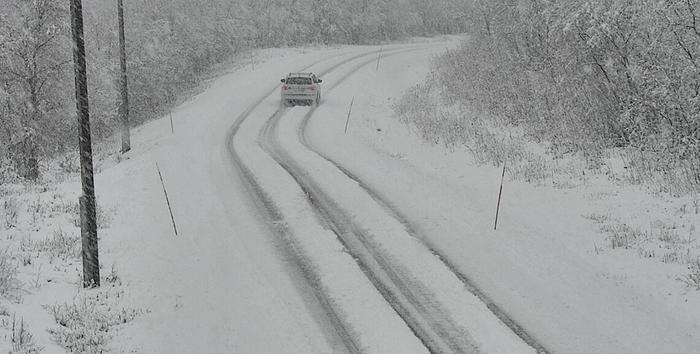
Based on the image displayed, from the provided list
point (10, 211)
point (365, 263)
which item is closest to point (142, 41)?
point (10, 211)

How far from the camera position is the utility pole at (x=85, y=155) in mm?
9281

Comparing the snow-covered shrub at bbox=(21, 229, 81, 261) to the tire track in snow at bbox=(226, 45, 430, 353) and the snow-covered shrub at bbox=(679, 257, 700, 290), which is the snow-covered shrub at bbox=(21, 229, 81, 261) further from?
the snow-covered shrub at bbox=(679, 257, 700, 290)

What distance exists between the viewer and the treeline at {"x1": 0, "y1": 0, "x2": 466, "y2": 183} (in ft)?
79.9

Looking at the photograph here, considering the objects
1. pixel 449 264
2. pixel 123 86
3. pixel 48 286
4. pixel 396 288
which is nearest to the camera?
pixel 396 288

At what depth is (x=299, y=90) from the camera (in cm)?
3028

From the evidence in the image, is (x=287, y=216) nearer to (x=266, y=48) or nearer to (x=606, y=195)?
(x=606, y=195)

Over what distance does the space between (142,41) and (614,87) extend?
103 ft

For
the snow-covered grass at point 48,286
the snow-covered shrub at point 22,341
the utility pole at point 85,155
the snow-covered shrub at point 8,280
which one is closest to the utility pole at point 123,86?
the snow-covered grass at point 48,286

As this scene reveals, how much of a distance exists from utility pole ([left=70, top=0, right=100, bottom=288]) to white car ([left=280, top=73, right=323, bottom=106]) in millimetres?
20731

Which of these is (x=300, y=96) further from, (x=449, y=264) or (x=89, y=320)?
(x=89, y=320)

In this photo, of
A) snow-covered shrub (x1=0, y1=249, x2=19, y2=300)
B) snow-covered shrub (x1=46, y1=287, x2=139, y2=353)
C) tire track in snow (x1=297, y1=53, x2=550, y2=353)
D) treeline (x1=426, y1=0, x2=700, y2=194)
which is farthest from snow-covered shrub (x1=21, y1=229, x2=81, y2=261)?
treeline (x1=426, y1=0, x2=700, y2=194)

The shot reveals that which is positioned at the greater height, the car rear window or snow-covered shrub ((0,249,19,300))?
the car rear window

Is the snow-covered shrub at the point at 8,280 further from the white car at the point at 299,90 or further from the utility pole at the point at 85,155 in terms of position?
the white car at the point at 299,90

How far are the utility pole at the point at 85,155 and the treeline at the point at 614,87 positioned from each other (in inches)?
436
